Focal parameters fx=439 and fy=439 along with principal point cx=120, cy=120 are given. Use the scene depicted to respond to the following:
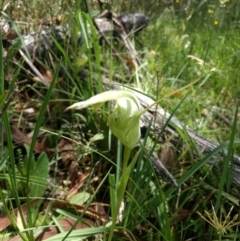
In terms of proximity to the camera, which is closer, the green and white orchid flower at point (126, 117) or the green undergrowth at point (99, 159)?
the green and white orchid flower at point (126, 117)

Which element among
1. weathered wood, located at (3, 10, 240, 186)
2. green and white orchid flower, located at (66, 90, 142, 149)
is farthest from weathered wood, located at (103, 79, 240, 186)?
green and white orchid flower, located at (66, 90, 142, 149)

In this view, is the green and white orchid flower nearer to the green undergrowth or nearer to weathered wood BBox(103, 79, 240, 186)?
the green undergrowth

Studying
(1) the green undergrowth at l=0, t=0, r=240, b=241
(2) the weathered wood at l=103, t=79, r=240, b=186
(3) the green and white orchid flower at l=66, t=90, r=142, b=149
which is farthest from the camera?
(2) the weathered wood at l=103, t=79, r=240, b=186

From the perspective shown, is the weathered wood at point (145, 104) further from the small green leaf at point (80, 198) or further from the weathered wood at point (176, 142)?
the small green leaf at point (80, 198)

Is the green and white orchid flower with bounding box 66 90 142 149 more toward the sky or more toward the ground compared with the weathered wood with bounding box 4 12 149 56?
more toward the sky

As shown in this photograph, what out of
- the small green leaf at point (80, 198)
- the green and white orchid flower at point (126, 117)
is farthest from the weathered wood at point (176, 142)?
the green and white orchid flower at point (126, 117)

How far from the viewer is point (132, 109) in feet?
2.70

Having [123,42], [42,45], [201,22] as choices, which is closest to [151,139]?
[42,45]

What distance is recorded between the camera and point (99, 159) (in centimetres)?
150

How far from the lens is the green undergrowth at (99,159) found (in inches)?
41.0

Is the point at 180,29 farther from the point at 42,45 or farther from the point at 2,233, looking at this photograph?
the point at 2,233

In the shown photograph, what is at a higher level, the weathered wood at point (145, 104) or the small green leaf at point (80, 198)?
the weathered wood at point (145, 104)

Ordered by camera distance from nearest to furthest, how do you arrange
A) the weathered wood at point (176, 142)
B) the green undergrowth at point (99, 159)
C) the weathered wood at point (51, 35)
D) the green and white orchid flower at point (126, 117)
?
the green and white orchid flower at point (126, 117), the green undergrowth at point (99, 159), the weathered wood at point (176, 142), the weathered wood at point (51, 35)

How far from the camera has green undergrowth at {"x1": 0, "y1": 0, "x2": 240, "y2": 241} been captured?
104 cm
